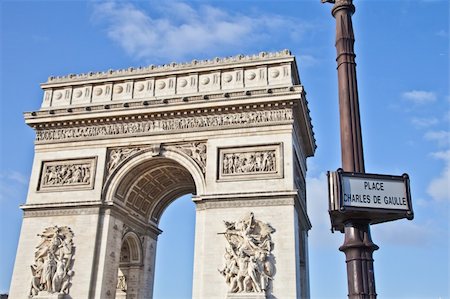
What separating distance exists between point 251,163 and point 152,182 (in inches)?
222

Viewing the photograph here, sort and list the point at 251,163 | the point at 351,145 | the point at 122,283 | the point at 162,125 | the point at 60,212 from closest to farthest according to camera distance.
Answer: the point at 351,145, the point at 251,163, the point at 60,212, the point at 162,125, the point at 122,283

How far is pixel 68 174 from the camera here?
21.3 metres

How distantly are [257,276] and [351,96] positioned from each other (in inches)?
447

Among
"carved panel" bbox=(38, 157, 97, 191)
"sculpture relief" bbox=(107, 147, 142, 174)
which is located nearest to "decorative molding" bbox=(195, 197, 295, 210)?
"sculpture relief" bbox=(107, 147, 142, 174)

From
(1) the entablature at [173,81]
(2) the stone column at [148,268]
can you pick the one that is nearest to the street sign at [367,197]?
(1) the entablature at [173,81]

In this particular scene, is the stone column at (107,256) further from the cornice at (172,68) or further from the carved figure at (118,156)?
the cornice at (172,68)

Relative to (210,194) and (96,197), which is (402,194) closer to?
(210,194)

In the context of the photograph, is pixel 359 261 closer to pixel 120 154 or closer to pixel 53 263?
pixel 53 263

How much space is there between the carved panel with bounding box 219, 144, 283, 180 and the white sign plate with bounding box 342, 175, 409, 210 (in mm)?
12122

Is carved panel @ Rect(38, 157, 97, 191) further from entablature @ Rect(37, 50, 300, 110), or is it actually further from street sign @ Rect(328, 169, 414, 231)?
street sign @ Rect(328, 169, 414, 231)

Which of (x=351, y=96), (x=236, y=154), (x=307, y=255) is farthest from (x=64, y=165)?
(x=351, y=96)

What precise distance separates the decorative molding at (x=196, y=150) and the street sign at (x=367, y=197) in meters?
13.4

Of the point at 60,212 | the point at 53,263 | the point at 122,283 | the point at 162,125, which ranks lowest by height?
the point at 122,283

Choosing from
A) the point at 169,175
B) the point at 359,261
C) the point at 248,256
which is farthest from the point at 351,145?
the point at 169,175
